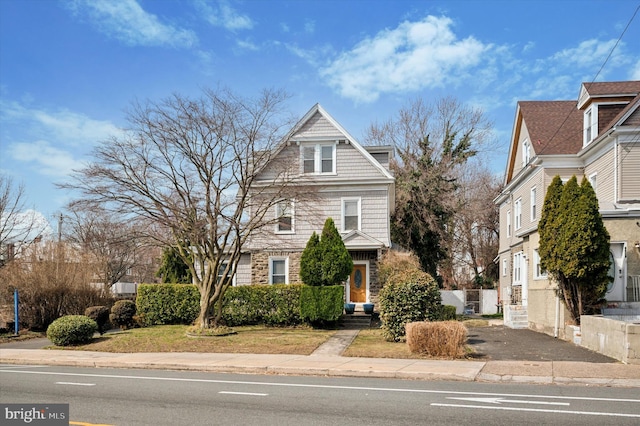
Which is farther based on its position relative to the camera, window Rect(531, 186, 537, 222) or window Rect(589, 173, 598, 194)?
window Rect(531, 186, 537, 222)

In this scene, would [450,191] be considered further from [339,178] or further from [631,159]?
[631,159]

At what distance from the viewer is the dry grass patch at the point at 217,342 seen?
18.0 m

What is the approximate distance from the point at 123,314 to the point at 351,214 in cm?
1129

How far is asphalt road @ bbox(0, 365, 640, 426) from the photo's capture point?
8398mm

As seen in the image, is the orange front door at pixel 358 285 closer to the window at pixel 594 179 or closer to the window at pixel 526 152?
the window at pixel 526 152

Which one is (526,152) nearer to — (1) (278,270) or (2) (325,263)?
(2) (325,263)

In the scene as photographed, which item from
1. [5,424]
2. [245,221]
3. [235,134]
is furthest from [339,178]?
[5,424]

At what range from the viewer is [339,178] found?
27.7m

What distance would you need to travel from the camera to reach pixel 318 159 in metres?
28.1

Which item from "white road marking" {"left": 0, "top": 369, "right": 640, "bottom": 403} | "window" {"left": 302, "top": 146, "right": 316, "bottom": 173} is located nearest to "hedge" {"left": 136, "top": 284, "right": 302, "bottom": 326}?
"window" {"left": 302, "top": 146, "right": 316, "bottom": 173}

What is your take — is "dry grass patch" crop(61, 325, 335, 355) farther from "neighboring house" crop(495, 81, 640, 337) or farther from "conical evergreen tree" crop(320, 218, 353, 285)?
"neighboring house" crop(495, 81, 640, 337)

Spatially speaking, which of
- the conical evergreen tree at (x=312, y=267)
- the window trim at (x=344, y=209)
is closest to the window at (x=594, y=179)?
the window trim at (x=344, y=209)

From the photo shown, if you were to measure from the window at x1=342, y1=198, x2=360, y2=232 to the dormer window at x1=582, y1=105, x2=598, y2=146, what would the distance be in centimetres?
1085

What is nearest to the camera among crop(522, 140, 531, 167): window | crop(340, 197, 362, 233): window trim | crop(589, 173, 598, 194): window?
crop(589, 173, 598, 194): window
